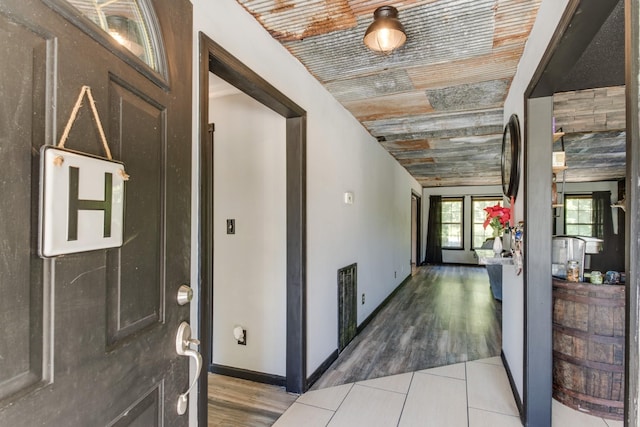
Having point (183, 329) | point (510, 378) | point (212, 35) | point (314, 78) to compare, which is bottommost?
point (510, 378)

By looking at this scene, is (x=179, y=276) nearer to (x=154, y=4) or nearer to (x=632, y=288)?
(x=154, y=4)

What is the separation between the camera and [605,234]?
7.62m

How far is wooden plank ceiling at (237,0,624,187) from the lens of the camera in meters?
1.70

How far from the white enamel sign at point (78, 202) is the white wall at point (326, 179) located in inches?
25.5

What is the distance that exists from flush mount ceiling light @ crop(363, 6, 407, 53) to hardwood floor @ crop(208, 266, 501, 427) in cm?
229

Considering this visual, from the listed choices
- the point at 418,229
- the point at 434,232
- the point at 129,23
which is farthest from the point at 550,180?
the point at 434,232

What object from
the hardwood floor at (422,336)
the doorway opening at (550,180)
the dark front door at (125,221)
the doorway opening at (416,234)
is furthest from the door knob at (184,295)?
the doorway opening at (416,234)

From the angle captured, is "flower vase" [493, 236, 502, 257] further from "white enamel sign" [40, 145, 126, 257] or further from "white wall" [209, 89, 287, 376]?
"white enamel sign" [40, 145, 126, 257]

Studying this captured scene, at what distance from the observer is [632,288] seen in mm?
696

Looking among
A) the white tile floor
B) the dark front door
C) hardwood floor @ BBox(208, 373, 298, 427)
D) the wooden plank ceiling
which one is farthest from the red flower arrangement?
the dark front door

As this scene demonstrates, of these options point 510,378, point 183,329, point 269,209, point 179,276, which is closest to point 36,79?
point 179,276

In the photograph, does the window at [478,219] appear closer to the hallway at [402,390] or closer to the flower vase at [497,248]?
the hallway at [402,390]

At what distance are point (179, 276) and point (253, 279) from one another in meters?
1.64

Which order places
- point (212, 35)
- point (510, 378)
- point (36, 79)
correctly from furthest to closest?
1. point (510, 378)
2. point (212, 35)
3. point (36, 79)
